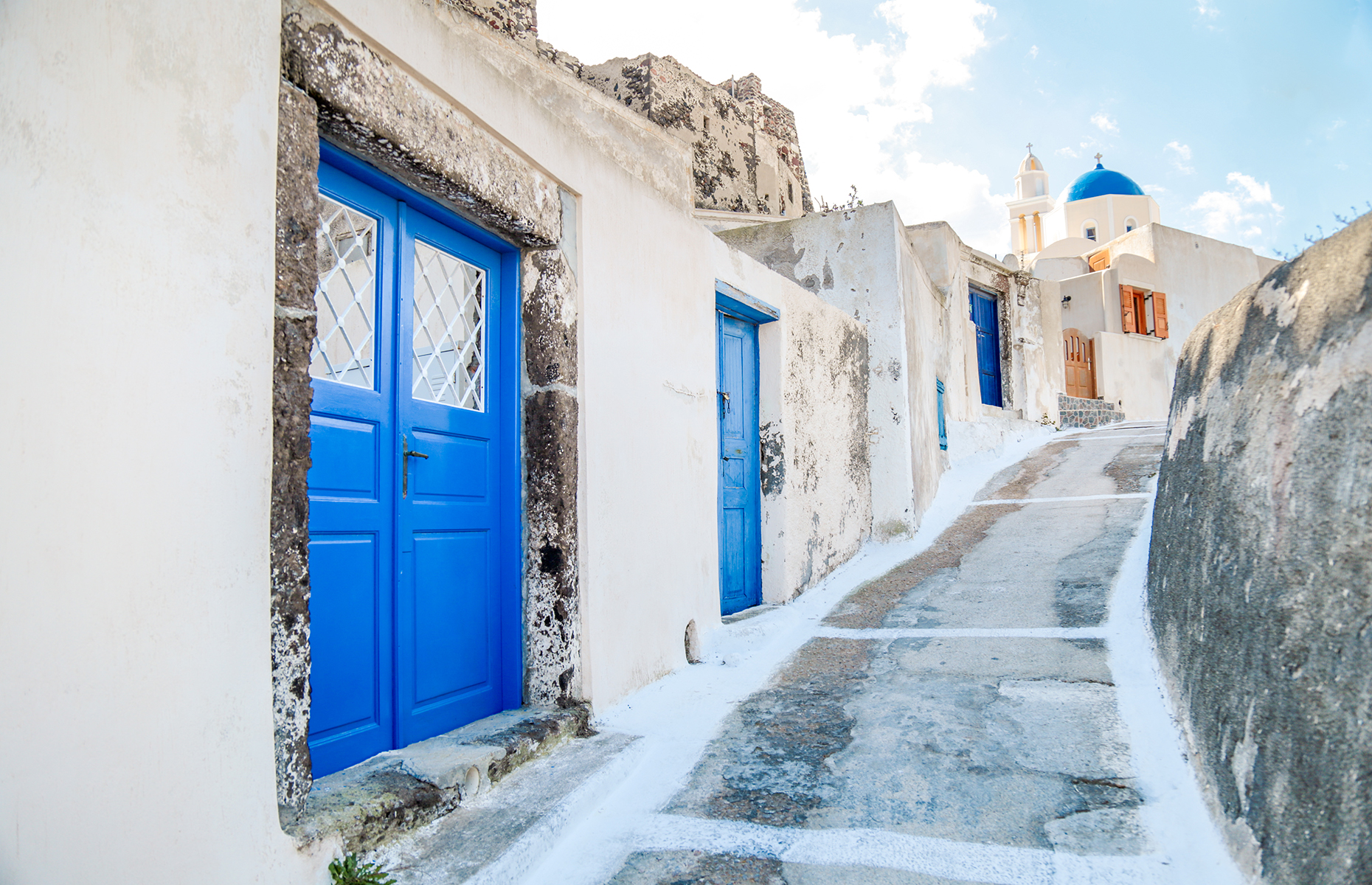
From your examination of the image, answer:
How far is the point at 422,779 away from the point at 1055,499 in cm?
639

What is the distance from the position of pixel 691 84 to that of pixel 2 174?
13.6 meters

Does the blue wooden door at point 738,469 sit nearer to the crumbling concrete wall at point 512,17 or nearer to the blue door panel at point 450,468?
the blue door panel at point 450,468

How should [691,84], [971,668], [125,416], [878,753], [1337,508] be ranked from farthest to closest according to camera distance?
[691,84]
[971,668]
[878,753]
[1337,508]
[125,416]

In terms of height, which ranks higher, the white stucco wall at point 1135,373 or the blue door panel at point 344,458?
the white stucco wall at point 1135,373

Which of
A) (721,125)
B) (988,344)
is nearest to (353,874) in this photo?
(988,344)

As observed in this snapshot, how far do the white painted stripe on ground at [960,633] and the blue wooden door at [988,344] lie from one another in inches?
334

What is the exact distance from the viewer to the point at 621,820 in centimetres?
255

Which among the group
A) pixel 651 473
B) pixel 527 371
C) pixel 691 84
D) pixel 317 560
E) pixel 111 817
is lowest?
pixel 111 817

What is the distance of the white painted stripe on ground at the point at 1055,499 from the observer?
6801mm

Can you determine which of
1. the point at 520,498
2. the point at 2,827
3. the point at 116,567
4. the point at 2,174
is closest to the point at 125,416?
the point at 116,567

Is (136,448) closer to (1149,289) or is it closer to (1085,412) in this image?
(1085,412)

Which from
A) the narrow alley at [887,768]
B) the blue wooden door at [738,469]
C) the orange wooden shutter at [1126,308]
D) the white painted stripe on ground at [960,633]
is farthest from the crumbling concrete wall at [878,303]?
the orange wooden shutter at [1126,308]

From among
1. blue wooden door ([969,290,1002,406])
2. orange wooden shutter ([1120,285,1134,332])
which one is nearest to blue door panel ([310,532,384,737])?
blue wooden door ([969,290,1002,406])

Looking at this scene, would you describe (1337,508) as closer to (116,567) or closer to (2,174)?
(116,567)
